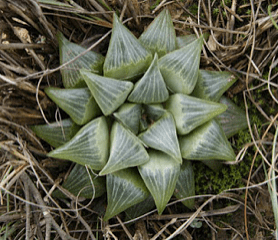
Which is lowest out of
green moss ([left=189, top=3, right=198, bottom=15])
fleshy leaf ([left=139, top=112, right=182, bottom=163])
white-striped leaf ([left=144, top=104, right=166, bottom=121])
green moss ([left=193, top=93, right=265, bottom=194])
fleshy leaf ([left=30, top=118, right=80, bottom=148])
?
green moss ([left=193, top=93, right=265, bottom=194])

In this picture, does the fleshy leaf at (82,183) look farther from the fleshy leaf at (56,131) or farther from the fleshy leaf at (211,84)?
the fleshy leaf at (211,84)

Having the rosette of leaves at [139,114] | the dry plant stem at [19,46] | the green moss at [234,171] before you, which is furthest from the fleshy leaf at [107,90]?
the green moss at [234,171]

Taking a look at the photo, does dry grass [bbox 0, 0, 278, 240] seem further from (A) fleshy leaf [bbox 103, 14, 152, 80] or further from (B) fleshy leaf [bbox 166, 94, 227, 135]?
(B) fleshy leaf [bbox 166, 94, 227, 135]

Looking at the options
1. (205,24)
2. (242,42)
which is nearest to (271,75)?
(242,42)

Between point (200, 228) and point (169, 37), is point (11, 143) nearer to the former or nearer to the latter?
point (169, 37)

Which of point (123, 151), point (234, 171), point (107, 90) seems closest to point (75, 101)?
point (107, 90)

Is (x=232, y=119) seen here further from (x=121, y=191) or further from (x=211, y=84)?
(x=121, y=191)

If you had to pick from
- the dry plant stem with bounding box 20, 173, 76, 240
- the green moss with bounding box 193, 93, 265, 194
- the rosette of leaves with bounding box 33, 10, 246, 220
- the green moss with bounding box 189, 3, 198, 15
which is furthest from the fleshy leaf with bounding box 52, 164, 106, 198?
the green moss with bounding box 189, 3, 198, 15
